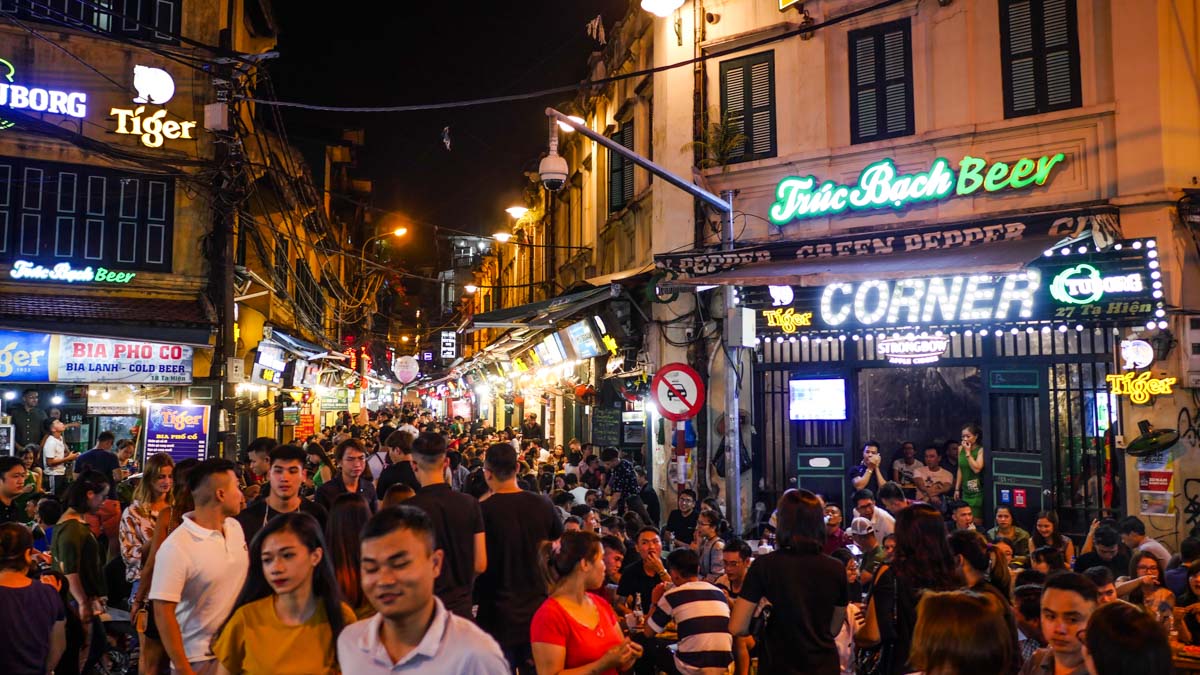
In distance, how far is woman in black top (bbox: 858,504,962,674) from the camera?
5.66 m

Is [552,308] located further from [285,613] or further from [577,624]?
[285,613]

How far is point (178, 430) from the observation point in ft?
54.9

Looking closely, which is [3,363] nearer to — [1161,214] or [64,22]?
[64,22]

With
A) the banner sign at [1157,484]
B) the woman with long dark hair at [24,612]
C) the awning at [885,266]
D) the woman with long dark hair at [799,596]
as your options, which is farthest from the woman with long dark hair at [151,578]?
the banner sign at [1157,484]

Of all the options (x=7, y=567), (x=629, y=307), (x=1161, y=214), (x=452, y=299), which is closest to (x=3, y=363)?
(x=629, y=307)

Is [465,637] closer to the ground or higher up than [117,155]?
closer to the ground

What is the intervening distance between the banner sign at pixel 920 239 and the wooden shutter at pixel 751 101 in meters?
2.16

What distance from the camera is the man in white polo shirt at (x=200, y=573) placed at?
493 cm

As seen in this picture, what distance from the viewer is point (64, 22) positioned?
18562mm

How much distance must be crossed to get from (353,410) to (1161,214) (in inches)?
2026

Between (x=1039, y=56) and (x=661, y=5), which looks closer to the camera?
(x=661, y=5)

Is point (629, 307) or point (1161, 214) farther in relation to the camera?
point (629, 307)

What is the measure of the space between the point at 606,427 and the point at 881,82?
31.1 feet

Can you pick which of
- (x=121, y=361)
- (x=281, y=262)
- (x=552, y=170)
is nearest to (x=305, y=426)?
(x=281, y=262)
